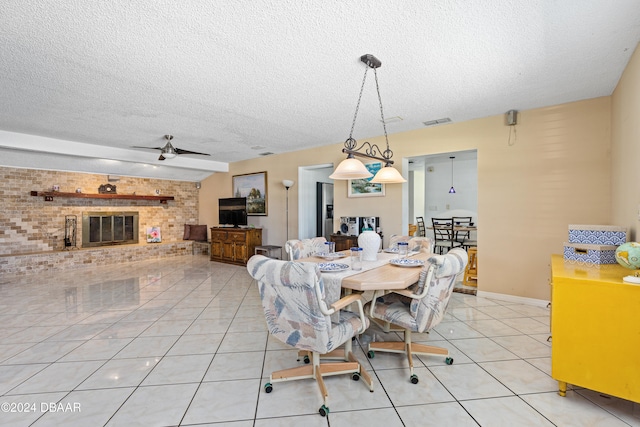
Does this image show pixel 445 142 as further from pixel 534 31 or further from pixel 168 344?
pixel 168 344

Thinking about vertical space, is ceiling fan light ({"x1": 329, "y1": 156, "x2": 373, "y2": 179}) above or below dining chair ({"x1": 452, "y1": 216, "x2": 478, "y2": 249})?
above

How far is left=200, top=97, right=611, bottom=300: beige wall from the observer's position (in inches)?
→ 132

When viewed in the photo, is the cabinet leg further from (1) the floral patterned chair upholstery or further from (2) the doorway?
(2) the doorway

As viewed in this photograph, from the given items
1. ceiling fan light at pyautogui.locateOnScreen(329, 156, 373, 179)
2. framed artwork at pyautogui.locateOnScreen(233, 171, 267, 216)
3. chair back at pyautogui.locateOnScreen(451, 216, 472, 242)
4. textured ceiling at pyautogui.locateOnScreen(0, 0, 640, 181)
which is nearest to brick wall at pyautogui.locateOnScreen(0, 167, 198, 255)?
framed artwork at pyautogui.locateOnScreen(233, 171, 267, 216)

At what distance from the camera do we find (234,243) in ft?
22.0

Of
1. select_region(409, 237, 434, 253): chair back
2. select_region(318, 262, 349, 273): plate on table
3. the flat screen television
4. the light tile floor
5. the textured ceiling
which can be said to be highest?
the textured ceiling

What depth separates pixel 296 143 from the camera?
5574 millimetres

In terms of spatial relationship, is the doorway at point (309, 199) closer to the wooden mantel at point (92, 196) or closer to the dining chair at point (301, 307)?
the wooden mantel at point (92, 196)

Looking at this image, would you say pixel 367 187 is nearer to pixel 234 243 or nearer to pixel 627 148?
pixel 627 148

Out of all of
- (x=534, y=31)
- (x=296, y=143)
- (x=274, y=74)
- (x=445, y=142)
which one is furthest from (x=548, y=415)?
(x=296, y=143)

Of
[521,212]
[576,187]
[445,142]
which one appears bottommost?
[521,212]

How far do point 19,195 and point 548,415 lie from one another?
8.68 m

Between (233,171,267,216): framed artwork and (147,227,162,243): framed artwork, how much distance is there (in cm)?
244

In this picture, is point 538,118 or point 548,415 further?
point 538,118
